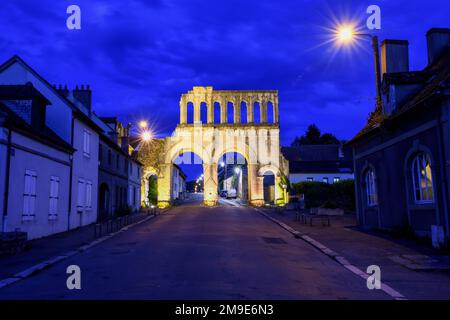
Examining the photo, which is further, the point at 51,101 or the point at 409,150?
the point at 51,101

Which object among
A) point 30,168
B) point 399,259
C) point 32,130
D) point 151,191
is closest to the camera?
point 399,259

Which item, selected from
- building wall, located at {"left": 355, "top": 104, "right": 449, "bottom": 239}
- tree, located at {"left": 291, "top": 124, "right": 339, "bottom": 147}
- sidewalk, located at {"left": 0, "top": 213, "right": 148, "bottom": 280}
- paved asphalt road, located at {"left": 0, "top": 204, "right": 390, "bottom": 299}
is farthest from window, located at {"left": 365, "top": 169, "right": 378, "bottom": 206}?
tree, located at {"left": 291, "top": 124, "right": 339, "bottom": 147}

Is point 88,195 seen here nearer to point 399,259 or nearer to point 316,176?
point 399,259

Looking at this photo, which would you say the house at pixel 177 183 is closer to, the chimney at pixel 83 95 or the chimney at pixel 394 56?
the chimney at pixel 83 95

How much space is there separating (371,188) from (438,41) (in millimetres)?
7023

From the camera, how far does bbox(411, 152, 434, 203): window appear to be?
48.1 ft

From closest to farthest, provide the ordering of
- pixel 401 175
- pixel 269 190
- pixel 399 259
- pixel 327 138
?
pixel 399 259 < pixel 401 175 < pixel 269 190 < pixel 327 138

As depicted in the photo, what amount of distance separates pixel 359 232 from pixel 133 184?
24.0 metres

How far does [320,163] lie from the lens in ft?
201

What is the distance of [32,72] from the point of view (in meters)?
21.1

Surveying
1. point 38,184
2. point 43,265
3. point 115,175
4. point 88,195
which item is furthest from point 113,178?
point 43,265

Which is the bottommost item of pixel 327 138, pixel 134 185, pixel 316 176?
pixel 134 185

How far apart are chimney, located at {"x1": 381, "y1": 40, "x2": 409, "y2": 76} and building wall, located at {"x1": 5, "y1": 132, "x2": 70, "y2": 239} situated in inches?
613
